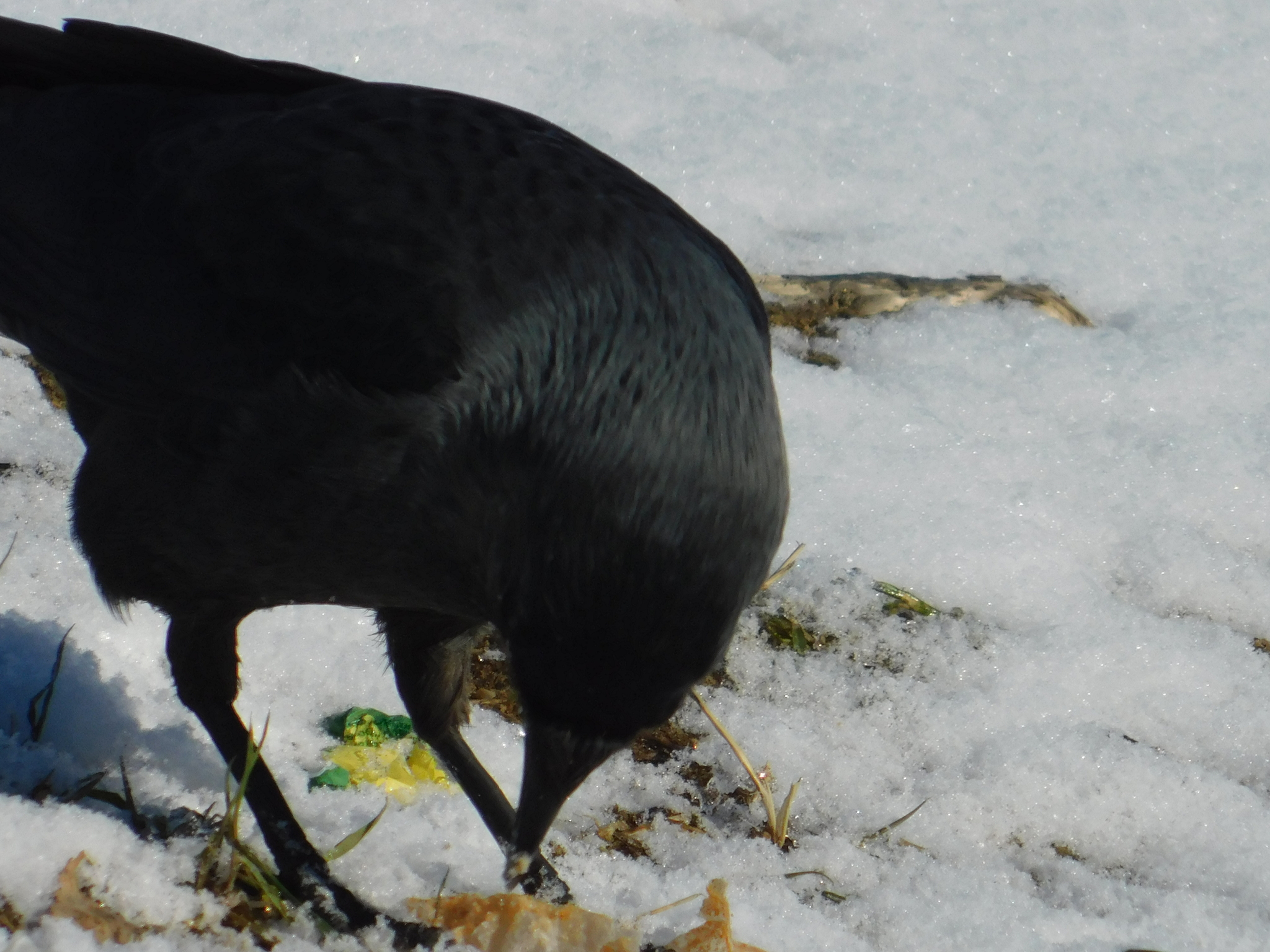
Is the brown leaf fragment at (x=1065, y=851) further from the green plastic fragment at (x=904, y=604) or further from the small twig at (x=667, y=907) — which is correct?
the small twig at (x=667, y=907)

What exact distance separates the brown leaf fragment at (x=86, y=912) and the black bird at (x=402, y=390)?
458mm

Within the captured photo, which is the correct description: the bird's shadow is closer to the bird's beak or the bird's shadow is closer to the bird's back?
the bird's back

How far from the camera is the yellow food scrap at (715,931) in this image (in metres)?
2.55

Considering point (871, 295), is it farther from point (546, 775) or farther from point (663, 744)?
point (546, 775)

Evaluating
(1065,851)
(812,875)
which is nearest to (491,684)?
(812,875)

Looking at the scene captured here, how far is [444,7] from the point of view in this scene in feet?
21.0

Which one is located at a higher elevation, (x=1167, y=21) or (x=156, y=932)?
(x=1167, y=21)

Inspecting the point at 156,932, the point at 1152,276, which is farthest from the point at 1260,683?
the point at 156,932

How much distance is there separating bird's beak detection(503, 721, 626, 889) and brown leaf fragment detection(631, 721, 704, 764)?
1.03 meters

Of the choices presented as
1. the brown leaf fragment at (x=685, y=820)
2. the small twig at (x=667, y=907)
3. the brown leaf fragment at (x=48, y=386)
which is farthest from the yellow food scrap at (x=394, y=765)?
the brown leaf fragment at (x=48, y=386)

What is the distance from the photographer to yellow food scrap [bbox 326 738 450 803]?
312 cm

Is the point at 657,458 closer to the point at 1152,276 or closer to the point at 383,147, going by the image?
the point at 383,147

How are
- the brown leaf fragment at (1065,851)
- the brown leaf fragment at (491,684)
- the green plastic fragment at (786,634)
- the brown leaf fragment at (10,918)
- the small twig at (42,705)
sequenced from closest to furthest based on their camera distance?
the brown leaf fragment at (10,918) → the small twig at (42,705) → the brown leaf fragment at (1065,851) → the brown leaf fragment at (491,684) → the green plastic fragment at (786,634)

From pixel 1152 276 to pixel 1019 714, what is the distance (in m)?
2.86
